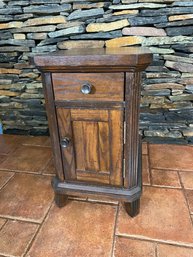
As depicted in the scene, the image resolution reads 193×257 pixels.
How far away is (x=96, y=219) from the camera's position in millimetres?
1012

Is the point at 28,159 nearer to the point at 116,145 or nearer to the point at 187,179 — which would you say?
the point at 116,145

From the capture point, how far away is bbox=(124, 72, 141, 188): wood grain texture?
78 centimetres

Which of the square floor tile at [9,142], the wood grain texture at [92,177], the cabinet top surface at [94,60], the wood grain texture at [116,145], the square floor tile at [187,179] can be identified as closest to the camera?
the cabinet top surface at [94,60]

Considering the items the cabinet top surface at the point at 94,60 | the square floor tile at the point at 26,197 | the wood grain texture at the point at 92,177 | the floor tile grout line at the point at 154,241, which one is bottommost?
the square floor tile at the point at 26,197

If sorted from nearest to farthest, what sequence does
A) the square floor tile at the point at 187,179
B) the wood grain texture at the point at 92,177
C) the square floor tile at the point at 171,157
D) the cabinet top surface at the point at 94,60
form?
the cabinet top surface at the point at 94,60 < the wood grain texture at the point at 92,177 < the square floor tile at the point at 187,179 < the square floor tile at the point at 171,157

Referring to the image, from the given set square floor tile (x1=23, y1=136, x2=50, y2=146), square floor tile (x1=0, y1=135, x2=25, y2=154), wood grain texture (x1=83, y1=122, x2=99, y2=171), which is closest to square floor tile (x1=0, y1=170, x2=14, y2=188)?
square floor tile (x1=0, y1=135, x2=25, y2=154)

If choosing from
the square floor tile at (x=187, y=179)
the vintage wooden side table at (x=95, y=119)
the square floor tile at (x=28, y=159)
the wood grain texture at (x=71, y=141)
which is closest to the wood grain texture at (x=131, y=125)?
the vintage wooden side table at (x=95, y=119)

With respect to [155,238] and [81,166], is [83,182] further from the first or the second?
[155,238]

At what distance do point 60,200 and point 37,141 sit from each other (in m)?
0.77

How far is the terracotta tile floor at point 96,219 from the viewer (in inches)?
34.4

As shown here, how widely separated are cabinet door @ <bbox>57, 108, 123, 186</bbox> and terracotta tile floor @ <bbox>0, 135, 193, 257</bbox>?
19 cm

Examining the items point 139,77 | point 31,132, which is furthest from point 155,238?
point 31,132

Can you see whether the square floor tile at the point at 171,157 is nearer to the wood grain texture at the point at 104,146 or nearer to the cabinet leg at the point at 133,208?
the cabinet leg at the point at 133,208

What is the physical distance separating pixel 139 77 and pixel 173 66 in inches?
28.2
